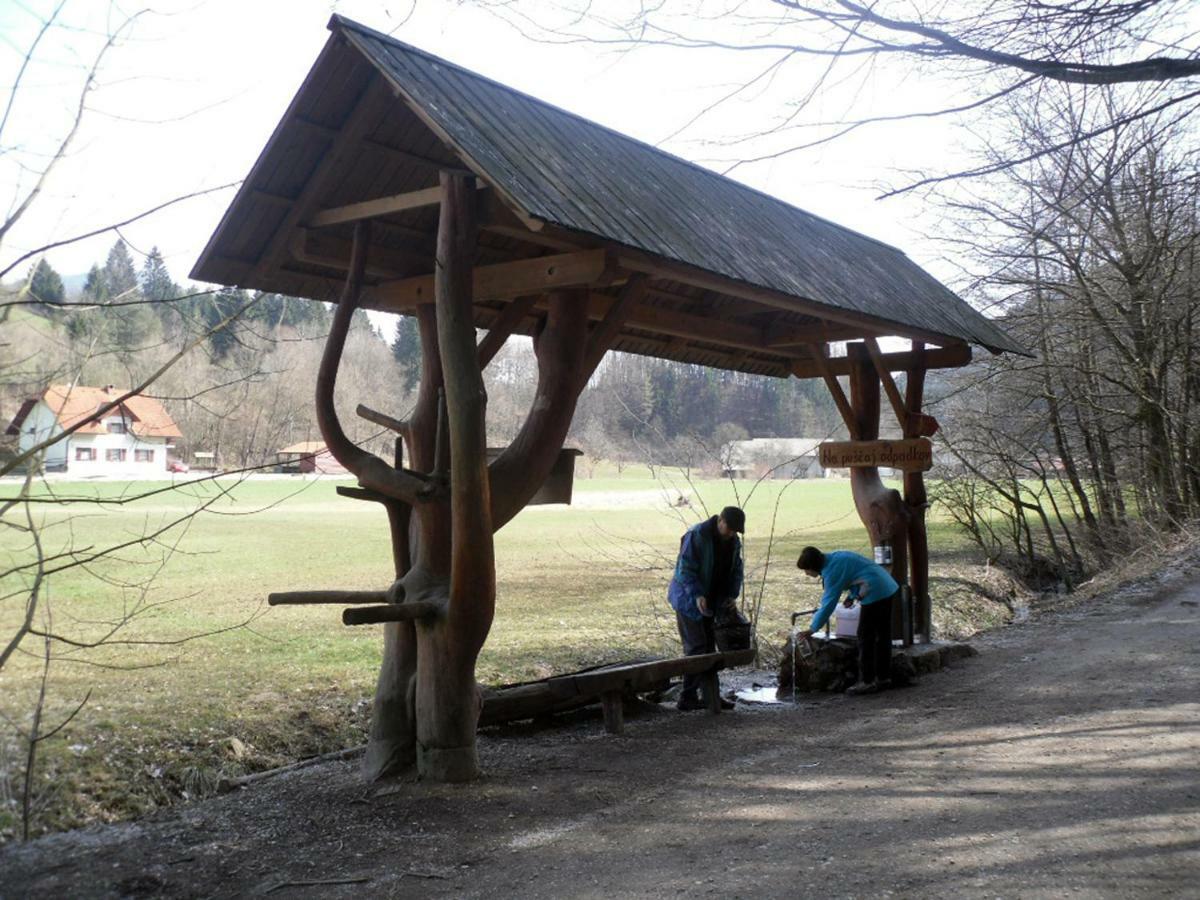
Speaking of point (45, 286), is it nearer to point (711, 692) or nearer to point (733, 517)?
point (733, 517)

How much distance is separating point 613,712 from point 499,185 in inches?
160

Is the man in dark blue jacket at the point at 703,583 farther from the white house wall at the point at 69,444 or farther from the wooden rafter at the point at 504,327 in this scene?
the white house wall at the point at 69,444

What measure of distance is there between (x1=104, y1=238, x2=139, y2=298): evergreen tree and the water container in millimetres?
7059

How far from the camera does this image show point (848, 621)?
32.6 feet

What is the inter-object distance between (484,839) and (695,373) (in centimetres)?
2907

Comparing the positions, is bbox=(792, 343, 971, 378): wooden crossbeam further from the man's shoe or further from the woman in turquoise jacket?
the man's shoe

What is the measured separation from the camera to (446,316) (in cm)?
630

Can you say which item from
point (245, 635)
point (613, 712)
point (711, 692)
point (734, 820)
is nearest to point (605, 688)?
point (613, 712)

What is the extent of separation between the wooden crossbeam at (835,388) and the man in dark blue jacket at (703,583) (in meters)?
2.85

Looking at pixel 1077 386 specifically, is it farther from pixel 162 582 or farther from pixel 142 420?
pixel 142 420

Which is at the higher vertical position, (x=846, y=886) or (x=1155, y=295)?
(x=1155, y=295)

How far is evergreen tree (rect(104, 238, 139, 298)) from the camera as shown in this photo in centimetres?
489

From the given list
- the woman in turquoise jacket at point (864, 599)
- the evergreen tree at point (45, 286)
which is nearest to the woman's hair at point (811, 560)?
the woman in turquoise jacket at point (864, 599)

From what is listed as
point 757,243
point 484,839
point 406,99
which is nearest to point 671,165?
point 757,243
